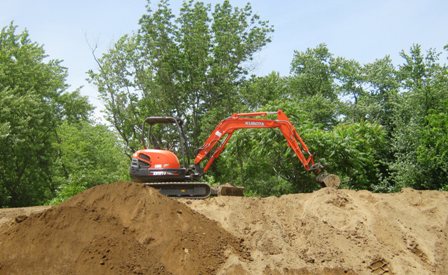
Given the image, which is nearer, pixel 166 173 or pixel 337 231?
→ pixel 337 231

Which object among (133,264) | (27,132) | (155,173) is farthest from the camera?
(27,132)

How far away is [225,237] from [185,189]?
392cm

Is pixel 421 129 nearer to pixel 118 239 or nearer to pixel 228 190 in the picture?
pixel 228 190

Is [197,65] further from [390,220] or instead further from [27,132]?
[390,220]

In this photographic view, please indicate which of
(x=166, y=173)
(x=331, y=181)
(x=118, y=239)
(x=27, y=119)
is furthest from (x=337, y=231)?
(x=27, y=119)

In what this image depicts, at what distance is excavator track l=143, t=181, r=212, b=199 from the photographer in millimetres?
15256

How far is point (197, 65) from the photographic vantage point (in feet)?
118

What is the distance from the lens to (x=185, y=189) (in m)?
15.3

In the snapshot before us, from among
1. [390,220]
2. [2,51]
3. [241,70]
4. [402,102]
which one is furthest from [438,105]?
[2,51]

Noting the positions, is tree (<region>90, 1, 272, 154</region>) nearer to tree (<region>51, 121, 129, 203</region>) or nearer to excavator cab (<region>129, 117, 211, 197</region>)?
tree (<region>51, 121, 129, 203</region>)

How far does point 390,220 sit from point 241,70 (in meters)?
24.9

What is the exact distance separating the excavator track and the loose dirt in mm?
2157

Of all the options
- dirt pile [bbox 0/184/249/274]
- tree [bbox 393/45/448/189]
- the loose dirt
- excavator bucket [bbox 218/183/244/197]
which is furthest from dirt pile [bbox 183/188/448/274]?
tree [bbox 393/45/448/189]

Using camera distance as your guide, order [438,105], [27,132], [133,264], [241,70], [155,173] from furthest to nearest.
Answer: [241,70] → [27,132] → [438,105] → [155,173] → [133,264]
